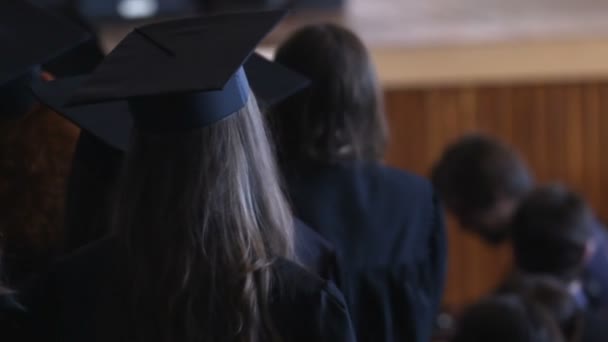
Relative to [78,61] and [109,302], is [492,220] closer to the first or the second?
[78,61]

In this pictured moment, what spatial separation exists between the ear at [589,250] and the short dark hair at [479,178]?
48 cm

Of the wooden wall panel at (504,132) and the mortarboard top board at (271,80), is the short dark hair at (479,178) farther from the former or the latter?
the wooden wall panel at (504,132)

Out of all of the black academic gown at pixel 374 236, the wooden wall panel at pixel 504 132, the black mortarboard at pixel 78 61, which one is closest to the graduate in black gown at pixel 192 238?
the black academic gown at pixel 374 236

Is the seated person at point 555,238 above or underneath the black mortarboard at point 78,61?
underneath

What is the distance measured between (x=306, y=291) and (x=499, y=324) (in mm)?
962

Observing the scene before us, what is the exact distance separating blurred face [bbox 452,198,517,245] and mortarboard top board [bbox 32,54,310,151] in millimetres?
1644

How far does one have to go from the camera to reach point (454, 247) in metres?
7.60

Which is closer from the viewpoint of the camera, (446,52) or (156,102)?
(156,102)

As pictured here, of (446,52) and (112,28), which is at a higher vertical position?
(112,28)

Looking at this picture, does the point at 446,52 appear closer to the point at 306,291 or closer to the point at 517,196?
the point at 517,196

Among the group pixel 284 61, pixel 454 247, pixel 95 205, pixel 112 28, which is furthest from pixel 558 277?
pixel 454 247

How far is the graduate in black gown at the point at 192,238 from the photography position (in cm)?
128

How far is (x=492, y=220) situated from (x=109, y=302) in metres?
2.11

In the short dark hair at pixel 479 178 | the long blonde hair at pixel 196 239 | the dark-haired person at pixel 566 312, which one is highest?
the long blonde hair at pixel 196 239
